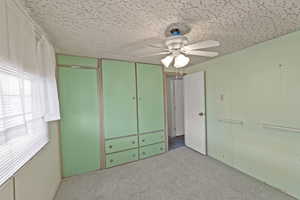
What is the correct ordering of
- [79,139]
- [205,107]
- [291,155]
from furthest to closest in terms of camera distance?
1. [205,107]
2. [79,139]
3. [291,155]

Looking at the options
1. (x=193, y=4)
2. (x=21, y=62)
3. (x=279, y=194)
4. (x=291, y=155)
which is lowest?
(x=279, y=194)

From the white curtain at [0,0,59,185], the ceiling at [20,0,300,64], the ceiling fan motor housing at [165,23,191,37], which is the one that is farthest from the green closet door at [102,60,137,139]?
the ceiling fan motor housing at [165,23,191,37]

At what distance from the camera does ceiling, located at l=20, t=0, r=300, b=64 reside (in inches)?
43.6

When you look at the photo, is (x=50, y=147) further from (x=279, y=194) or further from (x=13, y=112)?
(x=279, y=194)

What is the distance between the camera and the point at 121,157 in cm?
269

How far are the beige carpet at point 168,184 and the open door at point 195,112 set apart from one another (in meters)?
0.56

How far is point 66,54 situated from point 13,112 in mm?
1745

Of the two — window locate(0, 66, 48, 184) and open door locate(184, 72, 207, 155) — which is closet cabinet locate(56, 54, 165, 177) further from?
window locate(0, 66, 48, 184)

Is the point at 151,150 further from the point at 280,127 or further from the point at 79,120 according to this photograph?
the point at 280,127

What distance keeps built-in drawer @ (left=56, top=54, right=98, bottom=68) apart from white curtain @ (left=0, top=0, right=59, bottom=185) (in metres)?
0.83

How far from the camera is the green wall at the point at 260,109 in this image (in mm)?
1702

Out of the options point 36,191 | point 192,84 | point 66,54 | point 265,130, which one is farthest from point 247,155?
point 66,54

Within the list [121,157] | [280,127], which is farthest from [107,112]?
[280,127]

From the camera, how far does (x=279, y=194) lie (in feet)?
5.80
